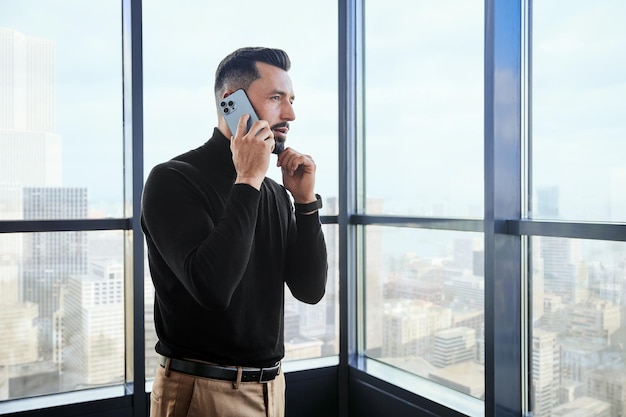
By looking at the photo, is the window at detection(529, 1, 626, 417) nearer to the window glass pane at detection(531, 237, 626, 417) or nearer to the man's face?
the window glass pane at detection(531, 237, 626, 417)

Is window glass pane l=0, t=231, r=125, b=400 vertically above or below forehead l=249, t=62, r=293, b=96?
below

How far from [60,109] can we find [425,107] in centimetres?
162

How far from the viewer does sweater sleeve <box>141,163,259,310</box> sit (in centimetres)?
122

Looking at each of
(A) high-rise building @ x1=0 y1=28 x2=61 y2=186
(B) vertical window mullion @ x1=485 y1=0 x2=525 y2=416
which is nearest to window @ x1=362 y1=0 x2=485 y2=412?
(B) vertical window mullion @ x1=485 y1=0 x2=525 y2=416

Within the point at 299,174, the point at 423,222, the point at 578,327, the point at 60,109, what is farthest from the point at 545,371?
the point at 60,109

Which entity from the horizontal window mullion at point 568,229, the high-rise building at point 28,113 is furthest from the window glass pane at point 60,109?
the horizontal window mullion at point 568,229

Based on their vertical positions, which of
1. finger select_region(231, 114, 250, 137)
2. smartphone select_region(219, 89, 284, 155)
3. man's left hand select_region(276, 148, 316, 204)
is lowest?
man's left hand select_region(276, 148, 316, 204)

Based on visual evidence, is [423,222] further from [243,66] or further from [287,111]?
[243,66]

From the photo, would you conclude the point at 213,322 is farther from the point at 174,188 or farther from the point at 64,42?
the point at 64,42

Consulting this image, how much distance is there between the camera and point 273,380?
57.9 inches

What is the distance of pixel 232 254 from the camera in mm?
1229

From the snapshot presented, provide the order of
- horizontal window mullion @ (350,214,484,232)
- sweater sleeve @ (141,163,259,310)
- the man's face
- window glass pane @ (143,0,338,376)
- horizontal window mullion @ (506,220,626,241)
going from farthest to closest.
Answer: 1. window glass pane @ (143,0,338,376)
2. horizontal window mullion @ (350,214,484,232)
3. horizontal window mullion @ (506,220,626,241)
4. the man's face
5. sweater sleeve @ (141,163,259,310)

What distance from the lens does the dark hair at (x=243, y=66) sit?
1489mm

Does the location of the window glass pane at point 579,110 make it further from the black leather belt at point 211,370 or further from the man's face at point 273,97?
the black leather belt at point 211,370
